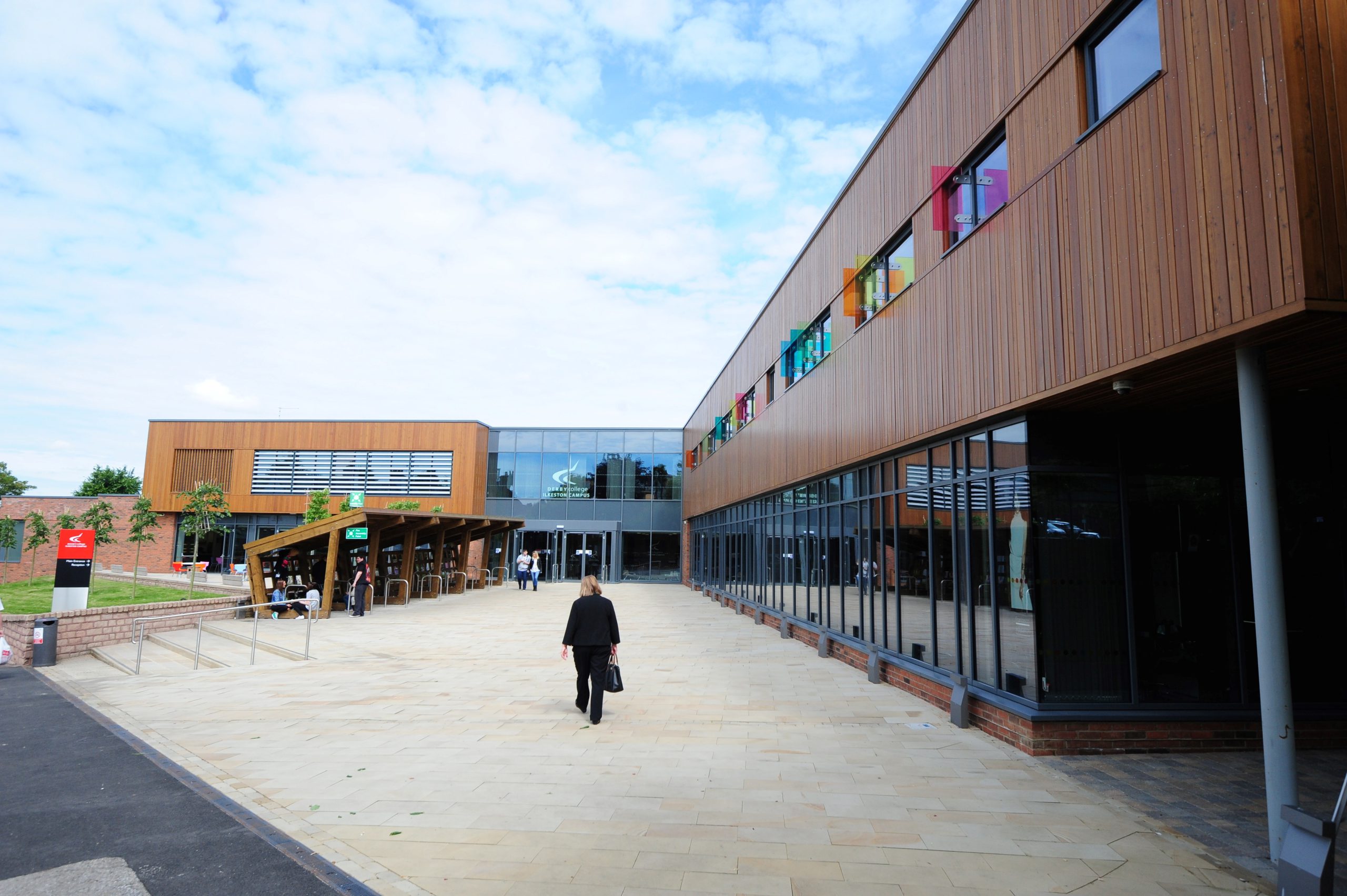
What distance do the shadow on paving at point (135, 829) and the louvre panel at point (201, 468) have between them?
3685 centimetres

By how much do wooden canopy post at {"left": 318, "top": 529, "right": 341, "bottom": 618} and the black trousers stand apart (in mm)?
13821

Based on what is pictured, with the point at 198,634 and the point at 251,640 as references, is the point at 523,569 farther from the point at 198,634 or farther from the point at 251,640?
the point at 198,634

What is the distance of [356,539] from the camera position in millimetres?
24047

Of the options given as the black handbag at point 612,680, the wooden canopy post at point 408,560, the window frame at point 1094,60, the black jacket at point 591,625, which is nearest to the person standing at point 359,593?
the wooden canopy post at point 408,560

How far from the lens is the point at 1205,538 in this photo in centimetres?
752

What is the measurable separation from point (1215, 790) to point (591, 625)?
5.44 m

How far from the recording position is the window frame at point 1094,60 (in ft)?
19.6

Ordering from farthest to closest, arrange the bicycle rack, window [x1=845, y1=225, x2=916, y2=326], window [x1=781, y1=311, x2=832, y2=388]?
the bicycle rack < window [x1=781, y1=311, x2=832, y2=388] < window [x1=845, y1=225, x2=916, y2=326]

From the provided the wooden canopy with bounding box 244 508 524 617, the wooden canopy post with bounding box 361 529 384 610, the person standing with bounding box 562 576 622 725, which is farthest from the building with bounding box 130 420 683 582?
the person standing with bounding box 562 576 622 725

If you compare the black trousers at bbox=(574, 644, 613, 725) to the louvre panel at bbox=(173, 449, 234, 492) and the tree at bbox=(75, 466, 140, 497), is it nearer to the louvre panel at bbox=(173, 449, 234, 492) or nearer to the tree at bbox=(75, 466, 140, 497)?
the louvre panel at bbox=(173, 449, 234, 492)

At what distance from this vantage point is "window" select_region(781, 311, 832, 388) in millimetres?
13969

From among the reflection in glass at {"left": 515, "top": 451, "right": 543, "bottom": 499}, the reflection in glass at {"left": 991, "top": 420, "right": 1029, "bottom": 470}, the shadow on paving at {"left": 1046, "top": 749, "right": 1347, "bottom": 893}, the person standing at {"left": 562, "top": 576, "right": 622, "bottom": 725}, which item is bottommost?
the shadow on paving at {"left": 1046, "top": 749, "right": 1347, "bottom": 893}

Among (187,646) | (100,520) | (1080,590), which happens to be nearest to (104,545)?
(100,520)

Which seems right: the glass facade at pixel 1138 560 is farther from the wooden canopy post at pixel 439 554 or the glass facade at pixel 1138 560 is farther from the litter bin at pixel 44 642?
the wooden canopy post at pixel 439 554
